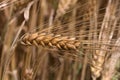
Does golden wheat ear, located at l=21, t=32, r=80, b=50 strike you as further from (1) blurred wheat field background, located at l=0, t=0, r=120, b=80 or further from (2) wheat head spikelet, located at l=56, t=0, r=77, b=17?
(2) wheat head spikelet, located at l=56, t=0, r=77, b=17

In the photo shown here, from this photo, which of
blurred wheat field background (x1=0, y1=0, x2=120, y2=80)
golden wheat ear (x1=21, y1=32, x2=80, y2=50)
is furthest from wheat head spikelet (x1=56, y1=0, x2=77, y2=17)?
golden wheat ear (x1=21, y1=32, x2=80, y2=50)

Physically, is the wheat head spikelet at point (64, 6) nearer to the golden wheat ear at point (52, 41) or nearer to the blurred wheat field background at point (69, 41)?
the blurred wheat field background at point (69, 41)

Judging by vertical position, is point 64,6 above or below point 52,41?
above

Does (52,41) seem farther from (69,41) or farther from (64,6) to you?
(64,6)

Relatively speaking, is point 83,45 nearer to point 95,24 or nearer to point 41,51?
point 95,24

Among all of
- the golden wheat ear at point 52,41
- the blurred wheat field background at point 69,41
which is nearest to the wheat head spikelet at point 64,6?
the blurred wheat field background at point 69,41

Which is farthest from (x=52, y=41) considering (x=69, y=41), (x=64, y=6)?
(x=64, y=6)

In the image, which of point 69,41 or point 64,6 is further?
point 64,6

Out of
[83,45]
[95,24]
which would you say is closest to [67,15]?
[95,24]
